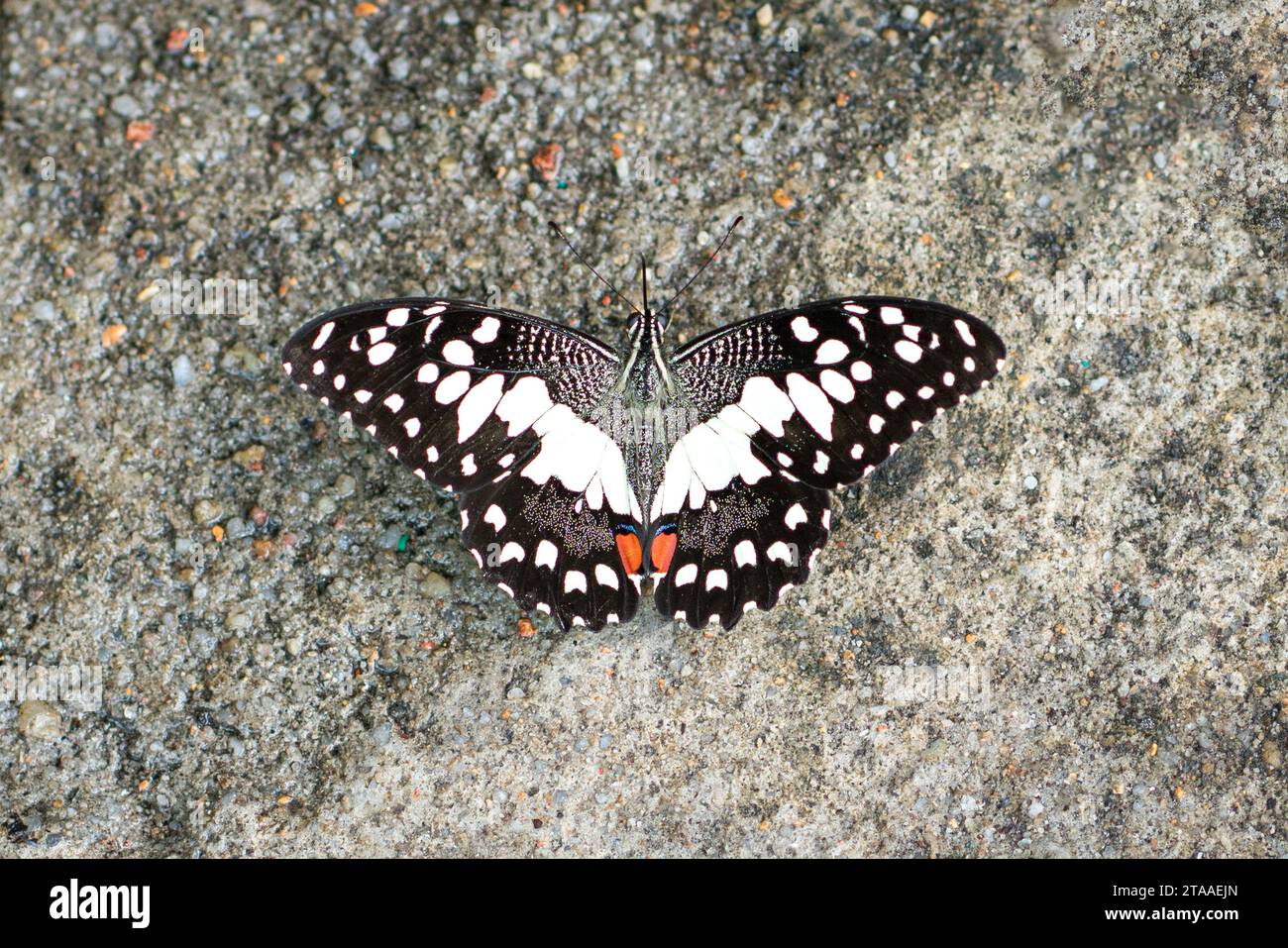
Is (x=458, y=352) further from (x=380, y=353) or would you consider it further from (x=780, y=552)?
(x=780, y=552)

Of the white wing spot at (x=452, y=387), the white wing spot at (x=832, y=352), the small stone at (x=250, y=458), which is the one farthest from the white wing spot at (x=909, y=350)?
the small stone at (x=250, y=458)

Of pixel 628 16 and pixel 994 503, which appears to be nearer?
pixel 994 503

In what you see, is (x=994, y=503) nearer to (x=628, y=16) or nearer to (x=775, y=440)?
(x=775, y=440)

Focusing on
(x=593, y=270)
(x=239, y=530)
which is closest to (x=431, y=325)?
(x=593, y=270)

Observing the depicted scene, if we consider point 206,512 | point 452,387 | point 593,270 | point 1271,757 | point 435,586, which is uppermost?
point 593,270

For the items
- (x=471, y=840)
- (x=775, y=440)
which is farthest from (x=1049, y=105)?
(x=471, y=840)

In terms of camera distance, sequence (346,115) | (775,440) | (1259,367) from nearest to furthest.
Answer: (775,440), (1259,367), (346,115)

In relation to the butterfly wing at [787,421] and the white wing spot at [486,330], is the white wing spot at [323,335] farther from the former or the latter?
the butterfly wing at [787,421]
